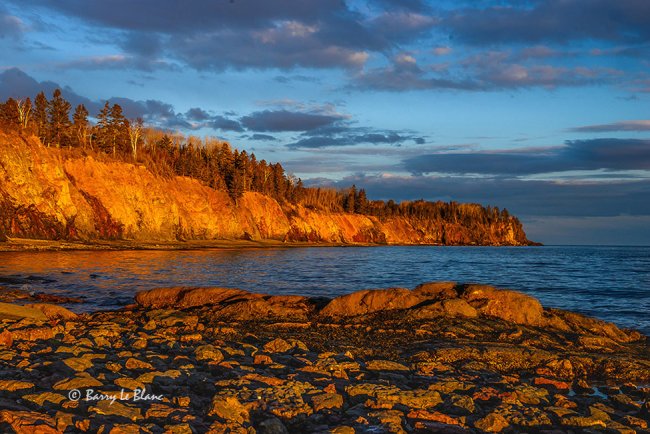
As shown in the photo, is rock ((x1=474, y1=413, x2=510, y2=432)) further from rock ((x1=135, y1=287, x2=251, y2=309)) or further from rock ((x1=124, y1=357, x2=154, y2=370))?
rock ((x1=135, y1=287, x2=251, y2=309))

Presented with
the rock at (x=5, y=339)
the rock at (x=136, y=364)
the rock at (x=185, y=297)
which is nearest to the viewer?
the rock at (x=136, y=364)

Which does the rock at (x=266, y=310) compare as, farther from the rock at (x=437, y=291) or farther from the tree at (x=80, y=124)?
the tree at (x=80, y=124)

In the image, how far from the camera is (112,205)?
7700 cm

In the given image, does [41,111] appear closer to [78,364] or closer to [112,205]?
[112,205]

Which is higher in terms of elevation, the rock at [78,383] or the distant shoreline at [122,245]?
the rock at [78,383]

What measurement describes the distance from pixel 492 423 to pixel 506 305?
1095cm

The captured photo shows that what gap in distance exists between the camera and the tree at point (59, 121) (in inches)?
3393

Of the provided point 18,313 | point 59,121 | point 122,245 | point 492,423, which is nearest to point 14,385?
point 492,423

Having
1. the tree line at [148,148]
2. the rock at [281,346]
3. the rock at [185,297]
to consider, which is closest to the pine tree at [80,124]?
the tree line at [148,148]

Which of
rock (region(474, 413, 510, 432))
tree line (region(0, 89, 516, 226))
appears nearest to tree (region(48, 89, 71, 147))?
tree line (region(0, 89, 516, 226))

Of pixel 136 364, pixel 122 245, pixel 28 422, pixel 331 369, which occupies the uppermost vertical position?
pixel 28 422

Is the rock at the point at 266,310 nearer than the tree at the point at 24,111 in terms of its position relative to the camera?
Yes

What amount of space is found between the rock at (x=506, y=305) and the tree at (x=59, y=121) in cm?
8777

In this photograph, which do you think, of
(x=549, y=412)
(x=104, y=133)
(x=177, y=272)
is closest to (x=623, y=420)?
(x=549, y=412)
